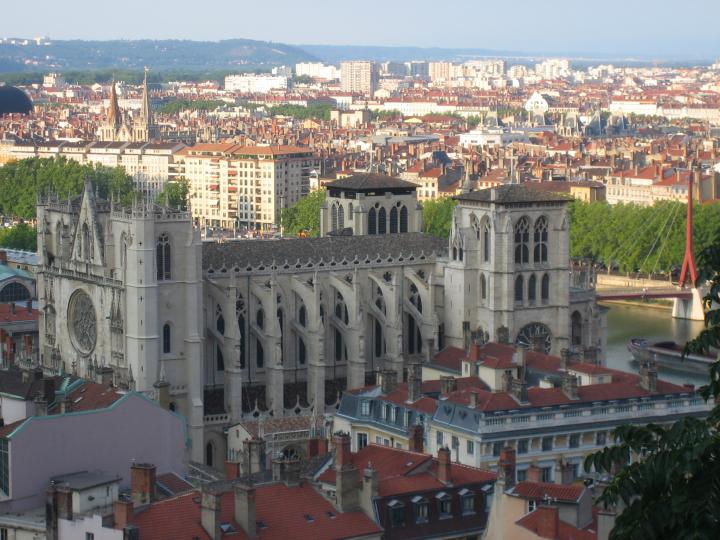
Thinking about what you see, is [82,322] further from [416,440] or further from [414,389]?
[416,440]

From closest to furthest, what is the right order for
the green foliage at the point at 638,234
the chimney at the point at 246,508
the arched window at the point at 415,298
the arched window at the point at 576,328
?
the chimney at the point at 246,508
the arched window at the point at 415,298
the arched window at the point at 576,328
the green foliage at the point at 638,234

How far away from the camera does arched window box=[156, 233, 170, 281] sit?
44.3m

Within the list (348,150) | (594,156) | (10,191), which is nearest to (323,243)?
(10,191)

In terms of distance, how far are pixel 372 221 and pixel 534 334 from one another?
650 centimetres

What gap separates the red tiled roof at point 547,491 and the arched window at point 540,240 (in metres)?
22.4

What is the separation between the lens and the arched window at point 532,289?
1935 inches

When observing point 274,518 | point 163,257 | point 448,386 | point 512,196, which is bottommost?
point 448,386

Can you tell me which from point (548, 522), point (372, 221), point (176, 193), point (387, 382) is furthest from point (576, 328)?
point (176, 193)

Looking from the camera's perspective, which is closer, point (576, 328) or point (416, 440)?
point (416, 440)

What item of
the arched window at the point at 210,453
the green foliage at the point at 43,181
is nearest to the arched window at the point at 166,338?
the arched window at the point at 210,453

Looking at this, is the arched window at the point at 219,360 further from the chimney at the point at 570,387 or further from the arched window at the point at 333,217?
the chimney at the point at 570,387

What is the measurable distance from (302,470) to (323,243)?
1834 centimetres

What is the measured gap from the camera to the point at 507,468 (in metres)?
29.3

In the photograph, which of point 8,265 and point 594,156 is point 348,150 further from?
point 8,265
